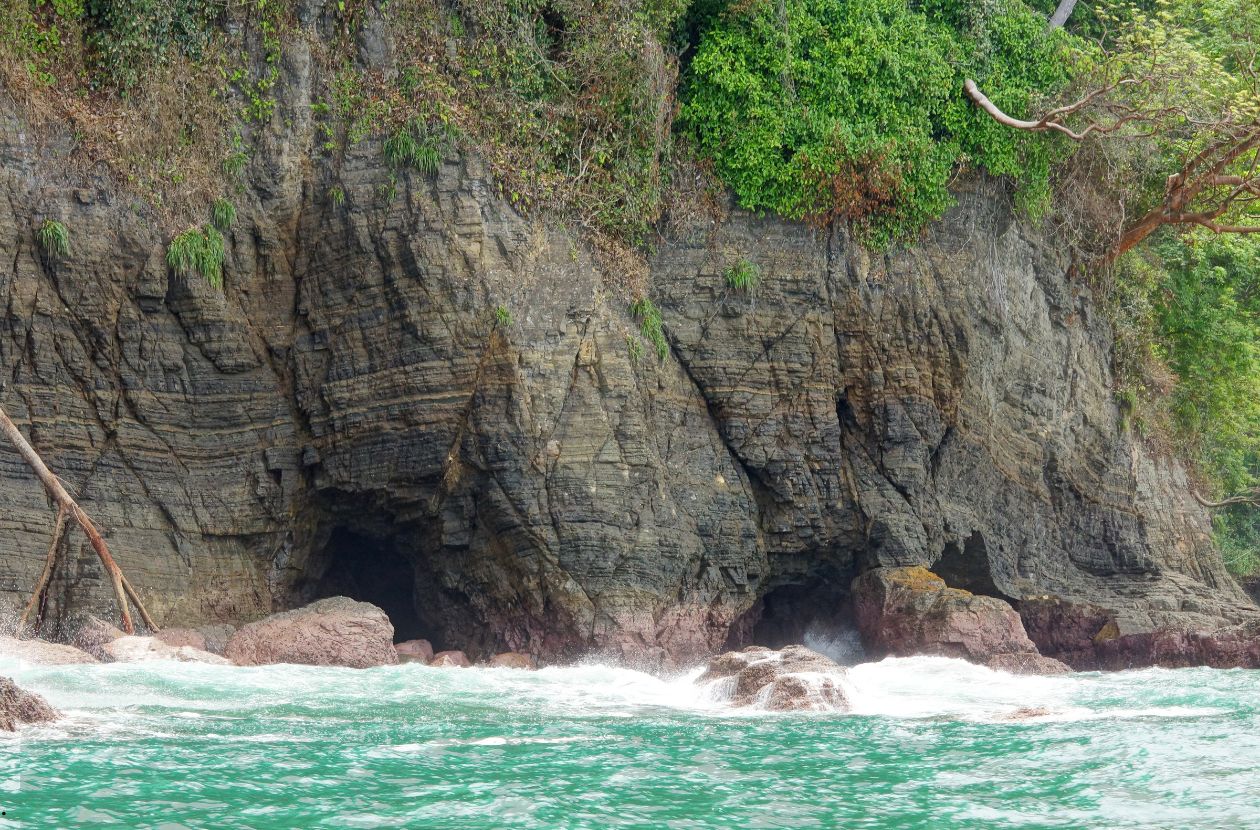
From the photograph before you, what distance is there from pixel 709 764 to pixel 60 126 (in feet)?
40.3

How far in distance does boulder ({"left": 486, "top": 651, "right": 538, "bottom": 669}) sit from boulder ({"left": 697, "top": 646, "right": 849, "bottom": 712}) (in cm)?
340

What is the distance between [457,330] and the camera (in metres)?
17.3

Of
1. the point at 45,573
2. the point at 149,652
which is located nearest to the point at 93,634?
the point at 45,573

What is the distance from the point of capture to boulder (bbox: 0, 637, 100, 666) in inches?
543

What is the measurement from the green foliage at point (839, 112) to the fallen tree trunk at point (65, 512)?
32.9 feet

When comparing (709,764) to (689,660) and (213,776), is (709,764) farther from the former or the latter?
(689,660)

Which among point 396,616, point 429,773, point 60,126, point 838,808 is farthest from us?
point 396,616

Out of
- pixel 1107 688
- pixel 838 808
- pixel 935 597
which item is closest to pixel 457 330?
pixel 935 597

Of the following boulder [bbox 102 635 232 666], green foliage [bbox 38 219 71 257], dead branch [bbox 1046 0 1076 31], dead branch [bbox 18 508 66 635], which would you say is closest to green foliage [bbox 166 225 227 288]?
green foliage [bbox 38 219 71 257]

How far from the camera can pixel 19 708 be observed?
9.70 metres

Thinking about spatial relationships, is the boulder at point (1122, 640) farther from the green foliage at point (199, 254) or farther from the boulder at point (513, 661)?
the green foliage at point (199, 254)

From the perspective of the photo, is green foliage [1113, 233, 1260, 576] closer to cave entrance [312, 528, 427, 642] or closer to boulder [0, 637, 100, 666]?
cave entrance [312, 528, 427, 642]

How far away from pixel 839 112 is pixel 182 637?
11.8 meters

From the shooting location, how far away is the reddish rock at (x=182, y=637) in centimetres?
1538
